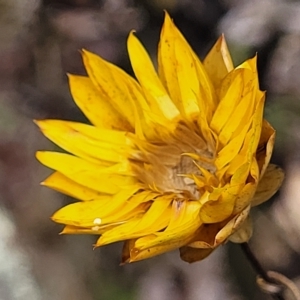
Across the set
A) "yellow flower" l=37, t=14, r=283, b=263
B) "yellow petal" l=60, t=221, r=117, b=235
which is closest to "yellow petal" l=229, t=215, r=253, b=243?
"yellow flower" l=37, t=14, r=283, b=263

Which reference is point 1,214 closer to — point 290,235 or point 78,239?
point 78,239

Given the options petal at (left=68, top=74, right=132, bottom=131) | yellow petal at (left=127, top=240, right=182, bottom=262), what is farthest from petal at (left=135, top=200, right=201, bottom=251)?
petal at (left=68, top=74, right=132, bottom=131)

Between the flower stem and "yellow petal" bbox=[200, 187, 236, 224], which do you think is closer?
"yellow petal" bbox=[200, 187, 236, 224]

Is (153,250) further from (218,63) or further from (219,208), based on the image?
(218,63)

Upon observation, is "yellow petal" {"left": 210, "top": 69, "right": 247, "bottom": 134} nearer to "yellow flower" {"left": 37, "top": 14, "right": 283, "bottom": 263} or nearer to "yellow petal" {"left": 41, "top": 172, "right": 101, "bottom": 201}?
"yellow flower" {"left": 37, "top": 14, "right": 283, "bottom": 263}

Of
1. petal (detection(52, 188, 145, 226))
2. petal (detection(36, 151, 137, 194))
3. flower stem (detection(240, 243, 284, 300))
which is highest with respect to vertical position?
petal (detection(36, 151, 137, 194))

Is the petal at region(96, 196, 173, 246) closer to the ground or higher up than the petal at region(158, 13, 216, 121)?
closer to the ground
